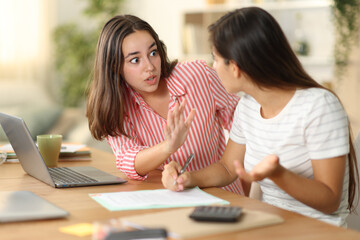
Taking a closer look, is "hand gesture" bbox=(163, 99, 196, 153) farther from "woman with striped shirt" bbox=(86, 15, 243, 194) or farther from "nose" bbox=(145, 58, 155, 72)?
"nose" bbox=(145, 58, 155, 72)

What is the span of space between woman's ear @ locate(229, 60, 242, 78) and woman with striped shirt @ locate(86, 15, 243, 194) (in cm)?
30

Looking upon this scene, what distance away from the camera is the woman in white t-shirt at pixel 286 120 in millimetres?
1243

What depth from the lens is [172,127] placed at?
4.67ft

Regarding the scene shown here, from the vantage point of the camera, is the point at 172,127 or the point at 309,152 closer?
the point at 309,152

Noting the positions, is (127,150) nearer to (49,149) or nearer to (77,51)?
(49,149)

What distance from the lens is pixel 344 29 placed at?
11.4ft

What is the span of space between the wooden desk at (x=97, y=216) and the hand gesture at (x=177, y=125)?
0.45 feet

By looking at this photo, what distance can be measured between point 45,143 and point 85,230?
33.1 inches

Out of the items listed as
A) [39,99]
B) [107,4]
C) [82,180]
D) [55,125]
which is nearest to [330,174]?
[82,180]

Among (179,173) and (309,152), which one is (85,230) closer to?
(179,173)

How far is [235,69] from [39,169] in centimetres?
64

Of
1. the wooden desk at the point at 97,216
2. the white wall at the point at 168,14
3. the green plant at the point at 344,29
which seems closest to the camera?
the wooden desk at the point at 97,216

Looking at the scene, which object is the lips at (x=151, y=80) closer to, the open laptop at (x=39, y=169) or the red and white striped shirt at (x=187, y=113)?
the red and white striped shirt at (x=187, y=113)

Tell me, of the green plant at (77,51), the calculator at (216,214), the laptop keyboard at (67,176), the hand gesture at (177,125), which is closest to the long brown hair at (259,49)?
the hand gesture at (177,125)
